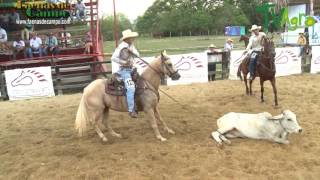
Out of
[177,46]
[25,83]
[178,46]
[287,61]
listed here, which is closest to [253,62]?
[287,61]

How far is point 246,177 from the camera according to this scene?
670 centimetres

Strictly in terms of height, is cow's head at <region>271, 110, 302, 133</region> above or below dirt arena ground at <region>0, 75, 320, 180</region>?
above

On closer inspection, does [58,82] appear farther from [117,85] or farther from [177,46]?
[177,46]

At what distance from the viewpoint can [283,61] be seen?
18.1m

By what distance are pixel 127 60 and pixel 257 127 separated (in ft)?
8.65

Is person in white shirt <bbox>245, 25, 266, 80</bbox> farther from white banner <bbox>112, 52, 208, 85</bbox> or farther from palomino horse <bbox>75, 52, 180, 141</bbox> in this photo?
palomino horse <bbox>75, 52, 180, 141</bbox>

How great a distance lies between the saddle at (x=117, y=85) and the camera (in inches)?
340

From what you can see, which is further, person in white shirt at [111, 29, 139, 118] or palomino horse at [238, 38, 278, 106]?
palomino horse at [238, 38, 278, 106]

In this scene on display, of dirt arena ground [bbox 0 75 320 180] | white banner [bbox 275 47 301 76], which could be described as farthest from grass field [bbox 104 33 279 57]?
dirt arena ground [bbox 0 75 320 180]

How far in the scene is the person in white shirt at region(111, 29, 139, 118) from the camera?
336 inches

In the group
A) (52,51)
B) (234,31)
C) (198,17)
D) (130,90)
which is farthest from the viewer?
(198,17)

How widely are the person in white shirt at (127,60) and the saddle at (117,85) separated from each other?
8cm

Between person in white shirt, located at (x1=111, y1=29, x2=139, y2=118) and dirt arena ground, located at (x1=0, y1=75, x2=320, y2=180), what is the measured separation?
0.77m

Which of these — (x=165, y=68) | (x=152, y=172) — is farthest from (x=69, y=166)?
(x=165, y=68)
